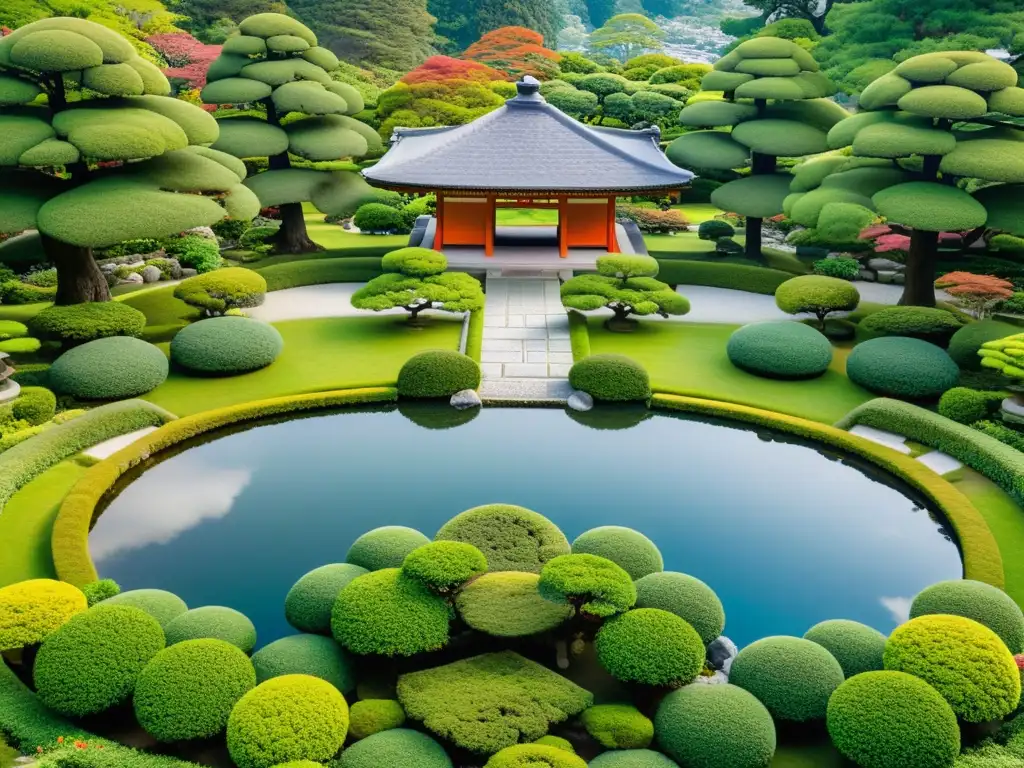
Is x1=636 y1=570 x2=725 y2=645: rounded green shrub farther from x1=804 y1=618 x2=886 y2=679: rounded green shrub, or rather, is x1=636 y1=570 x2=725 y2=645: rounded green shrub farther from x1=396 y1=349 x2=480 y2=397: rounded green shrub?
x1=396 y1=349 x2=480 y2=397: rounded green shrub

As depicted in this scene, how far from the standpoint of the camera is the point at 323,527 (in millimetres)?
14344

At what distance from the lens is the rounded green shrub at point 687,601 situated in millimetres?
10945

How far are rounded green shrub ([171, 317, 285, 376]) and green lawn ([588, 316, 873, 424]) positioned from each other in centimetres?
722

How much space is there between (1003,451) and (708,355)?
7173 millimetres

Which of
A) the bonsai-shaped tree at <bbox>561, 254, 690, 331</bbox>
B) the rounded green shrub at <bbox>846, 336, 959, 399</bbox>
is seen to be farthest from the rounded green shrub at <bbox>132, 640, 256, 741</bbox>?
the bonsai-shaped tree at <bbox>561, 254, 690, 331</bbox>

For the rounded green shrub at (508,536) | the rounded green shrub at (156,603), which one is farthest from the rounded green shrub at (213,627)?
the rounded green shrub at (508,536)

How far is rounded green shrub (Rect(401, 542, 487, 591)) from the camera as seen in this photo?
10859 millimetres

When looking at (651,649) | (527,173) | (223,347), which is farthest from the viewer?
(527,173)

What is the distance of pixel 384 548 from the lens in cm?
1215

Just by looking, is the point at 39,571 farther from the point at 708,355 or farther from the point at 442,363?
the point at 708,355

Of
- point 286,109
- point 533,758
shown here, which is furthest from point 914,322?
point 286,109

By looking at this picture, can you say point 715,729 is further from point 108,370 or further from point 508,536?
point 108,370

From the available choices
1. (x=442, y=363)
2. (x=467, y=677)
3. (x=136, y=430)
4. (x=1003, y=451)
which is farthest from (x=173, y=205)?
(x=1003, y=451)

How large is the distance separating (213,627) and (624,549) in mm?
4871
